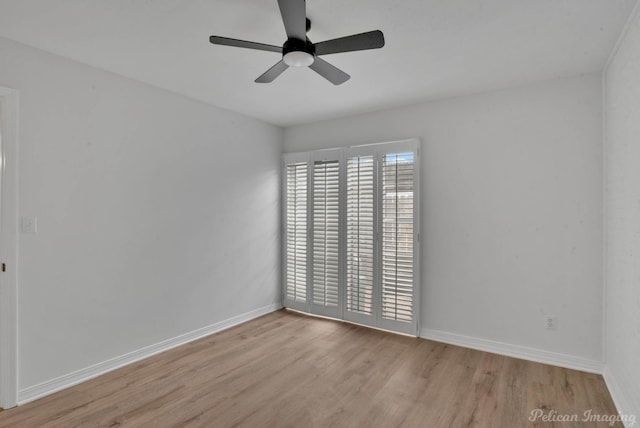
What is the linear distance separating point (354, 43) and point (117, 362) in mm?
3231

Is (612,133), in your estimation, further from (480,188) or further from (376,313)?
(376,313)

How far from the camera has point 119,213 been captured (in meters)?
3.01

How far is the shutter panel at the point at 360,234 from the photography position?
157 inches

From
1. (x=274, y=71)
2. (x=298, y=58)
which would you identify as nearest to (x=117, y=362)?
(x=274, y=71)

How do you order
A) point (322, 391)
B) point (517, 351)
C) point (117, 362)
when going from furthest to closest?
1. point (517, 351)
2. point (117, 362)
3. point (322, 391)

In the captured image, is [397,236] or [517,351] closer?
[517,351]

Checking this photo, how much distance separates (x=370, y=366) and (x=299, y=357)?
0.68m

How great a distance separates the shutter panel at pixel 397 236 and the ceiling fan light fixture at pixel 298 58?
1.95 m

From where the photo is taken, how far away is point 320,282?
4398 millimetres

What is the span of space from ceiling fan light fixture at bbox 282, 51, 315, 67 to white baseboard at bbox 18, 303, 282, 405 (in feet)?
9.51

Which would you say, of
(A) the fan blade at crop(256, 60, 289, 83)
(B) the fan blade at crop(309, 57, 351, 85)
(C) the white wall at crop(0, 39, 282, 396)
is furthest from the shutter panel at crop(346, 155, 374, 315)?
(A) the fan blade at crop(256, 60, 289, 83)

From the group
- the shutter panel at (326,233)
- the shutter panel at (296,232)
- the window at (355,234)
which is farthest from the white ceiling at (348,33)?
the shutter panel at (296,232)

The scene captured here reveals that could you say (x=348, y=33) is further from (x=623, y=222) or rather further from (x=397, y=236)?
(x=623, y=222)

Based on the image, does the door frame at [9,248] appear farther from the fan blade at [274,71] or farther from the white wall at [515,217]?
the white wall at [515,217]
